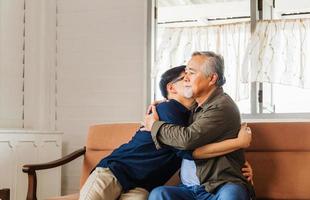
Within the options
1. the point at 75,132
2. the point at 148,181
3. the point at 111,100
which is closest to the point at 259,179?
the point at 148,181

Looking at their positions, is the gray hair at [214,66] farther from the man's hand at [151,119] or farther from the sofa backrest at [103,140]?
the sofa backrest at [103,140]

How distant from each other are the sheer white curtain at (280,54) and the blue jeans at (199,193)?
1.36 m

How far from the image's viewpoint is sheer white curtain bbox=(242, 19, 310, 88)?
11.3 feet

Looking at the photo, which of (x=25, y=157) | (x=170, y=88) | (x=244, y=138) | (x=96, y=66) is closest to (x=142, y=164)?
(x=170, y=88)

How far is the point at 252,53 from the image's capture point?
11.6 ft

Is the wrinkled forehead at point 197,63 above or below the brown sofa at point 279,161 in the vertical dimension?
above

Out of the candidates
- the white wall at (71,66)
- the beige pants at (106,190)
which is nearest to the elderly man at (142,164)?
the beige pants at (106,190)

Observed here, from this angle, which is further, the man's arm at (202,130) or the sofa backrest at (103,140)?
the sofa backrest at (103,140)

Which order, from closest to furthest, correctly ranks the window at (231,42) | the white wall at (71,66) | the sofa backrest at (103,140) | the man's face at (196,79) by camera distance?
1. the man's face at (196,79)
2. the sofa backrest at (103,140)
3. the window at (231,42)
4. the white wall at (71,66)

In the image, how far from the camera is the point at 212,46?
3707 millimetres

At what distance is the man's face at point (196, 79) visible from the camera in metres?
2.44

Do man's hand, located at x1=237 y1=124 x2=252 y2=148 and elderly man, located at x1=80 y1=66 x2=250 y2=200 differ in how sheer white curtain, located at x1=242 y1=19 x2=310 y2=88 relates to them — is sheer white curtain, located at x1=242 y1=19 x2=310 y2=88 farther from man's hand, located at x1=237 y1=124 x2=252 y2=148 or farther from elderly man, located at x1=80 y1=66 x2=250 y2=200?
man's hand, located at x1=237 y1=124 x2=252 y2=148

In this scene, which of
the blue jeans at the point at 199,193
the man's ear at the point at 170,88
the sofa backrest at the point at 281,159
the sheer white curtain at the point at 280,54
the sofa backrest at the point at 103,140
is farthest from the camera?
the sheer white curtain at the point at 280,54

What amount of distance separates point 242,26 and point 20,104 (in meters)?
1.99
